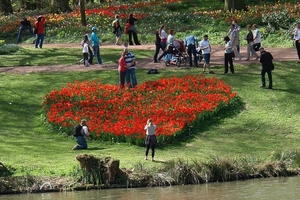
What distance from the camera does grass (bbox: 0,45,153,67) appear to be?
36.6m

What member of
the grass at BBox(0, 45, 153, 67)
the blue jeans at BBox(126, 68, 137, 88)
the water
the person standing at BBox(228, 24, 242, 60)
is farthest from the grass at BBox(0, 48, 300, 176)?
the grass at BBox(0, 45, 153, 67)

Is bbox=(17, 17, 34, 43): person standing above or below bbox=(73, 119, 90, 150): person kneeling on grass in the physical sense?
above

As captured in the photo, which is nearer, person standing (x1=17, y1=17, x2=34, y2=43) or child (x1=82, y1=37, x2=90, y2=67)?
child (x1=82, y1=37, x2=90, y2=67)

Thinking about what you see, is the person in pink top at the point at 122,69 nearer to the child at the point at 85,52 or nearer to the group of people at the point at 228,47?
the group of people at the point at 228,47

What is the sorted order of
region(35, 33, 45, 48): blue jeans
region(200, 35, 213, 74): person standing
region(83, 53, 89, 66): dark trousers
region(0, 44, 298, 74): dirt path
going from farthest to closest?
1. region(35, 33, 45, 48): blue jeans
2. region(83, 53, 89, 66): dark trousers
3. region(0, 44, 298, 74): dirt path
4. region(200, 35, 213, 74): person standing

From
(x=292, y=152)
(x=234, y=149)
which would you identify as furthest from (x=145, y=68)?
(x=292, y=152)

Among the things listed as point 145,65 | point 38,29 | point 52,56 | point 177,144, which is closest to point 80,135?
point 177,144

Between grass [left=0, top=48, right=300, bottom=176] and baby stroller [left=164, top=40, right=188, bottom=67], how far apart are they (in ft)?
3.90

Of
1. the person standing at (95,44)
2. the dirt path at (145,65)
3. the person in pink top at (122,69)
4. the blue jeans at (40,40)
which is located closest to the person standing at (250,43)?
the dirt path at (145,65)

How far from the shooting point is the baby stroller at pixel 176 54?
111 feet

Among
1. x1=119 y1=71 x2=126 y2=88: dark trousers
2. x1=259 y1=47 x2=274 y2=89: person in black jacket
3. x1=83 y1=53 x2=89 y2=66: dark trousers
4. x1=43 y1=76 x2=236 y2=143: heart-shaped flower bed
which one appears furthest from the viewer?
x1=83 y1=53 x2=89 y2=66: dark trousers

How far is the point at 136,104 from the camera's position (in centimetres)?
2747

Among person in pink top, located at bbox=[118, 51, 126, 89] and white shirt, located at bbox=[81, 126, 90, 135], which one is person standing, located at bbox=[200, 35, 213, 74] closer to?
person in pink top, located at bbox=[118, 51, 126, 89]

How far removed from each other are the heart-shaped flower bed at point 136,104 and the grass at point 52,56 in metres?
6.17
